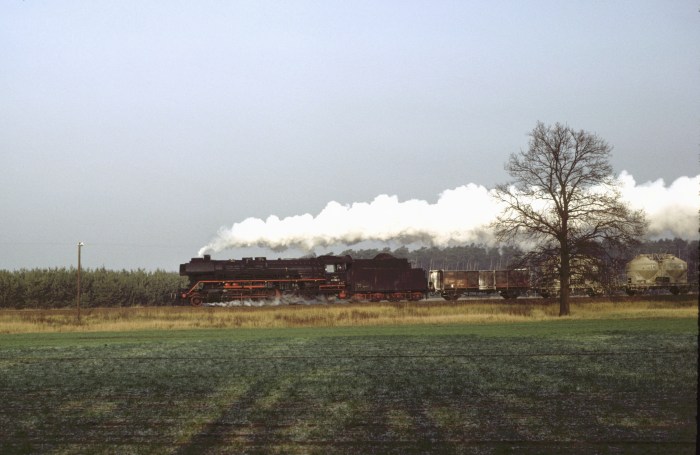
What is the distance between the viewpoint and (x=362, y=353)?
23.1 m

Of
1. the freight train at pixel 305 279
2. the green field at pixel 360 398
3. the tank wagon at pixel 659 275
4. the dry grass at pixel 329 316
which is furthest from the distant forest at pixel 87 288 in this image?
the green field at pixel 360 398

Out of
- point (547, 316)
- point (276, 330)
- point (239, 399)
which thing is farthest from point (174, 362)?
point (547, 316)

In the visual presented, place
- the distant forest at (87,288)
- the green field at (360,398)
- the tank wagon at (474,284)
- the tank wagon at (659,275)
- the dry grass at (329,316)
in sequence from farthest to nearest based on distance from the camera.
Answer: the distant forest at (87,288)
the tank wagon at (659,275)
the tank wagon at (474,284)
the dry grass at (329,316)
the green field at (360,398)

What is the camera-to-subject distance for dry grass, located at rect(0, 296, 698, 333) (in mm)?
40438

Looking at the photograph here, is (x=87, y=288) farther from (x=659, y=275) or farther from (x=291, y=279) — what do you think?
(x=659, y=275)

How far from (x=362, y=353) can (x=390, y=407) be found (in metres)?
9.32

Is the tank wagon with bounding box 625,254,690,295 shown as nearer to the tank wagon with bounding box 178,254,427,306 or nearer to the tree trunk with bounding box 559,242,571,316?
the tank wagon with bounding box 178,254,427,306

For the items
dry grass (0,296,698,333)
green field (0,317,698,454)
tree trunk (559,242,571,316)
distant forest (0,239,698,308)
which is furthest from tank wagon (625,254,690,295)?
green field (0,317,698,454)

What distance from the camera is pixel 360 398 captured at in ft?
48.1

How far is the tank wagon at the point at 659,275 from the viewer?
223ft

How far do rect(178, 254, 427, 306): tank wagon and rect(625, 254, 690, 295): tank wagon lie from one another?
79.6 feet

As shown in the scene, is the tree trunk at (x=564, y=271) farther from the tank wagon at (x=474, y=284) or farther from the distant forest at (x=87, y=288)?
the distant forest at (x=87, y=288)

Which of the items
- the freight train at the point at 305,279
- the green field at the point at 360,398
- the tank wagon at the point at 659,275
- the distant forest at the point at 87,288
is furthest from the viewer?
the distant forest at the point at 87,288

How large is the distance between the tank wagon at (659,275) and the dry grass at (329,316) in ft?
52.1
